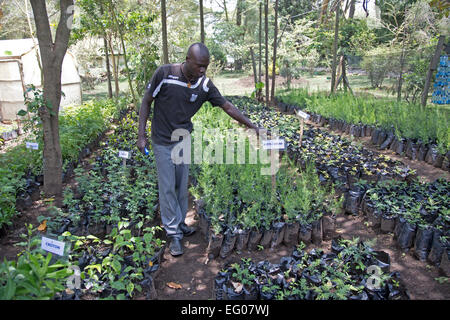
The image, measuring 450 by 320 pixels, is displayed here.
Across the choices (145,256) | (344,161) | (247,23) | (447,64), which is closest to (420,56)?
(447,64)

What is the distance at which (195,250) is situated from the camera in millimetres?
2893

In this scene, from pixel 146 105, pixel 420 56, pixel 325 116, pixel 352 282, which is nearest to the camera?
pixel 352 282

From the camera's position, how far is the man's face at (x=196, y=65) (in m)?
2.34

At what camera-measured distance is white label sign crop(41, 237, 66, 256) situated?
188 cm

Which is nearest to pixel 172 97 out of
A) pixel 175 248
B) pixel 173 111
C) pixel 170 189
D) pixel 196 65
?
pixel 173 111

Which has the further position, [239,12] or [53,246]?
[239,12]

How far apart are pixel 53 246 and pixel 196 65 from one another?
155cm

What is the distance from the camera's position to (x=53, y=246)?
1.91 m

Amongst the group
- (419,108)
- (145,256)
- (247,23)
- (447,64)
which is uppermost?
(247,23)

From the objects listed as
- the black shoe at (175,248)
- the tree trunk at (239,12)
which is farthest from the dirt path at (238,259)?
the tree trunk at (239,12)

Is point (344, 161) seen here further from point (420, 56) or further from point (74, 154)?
point (420, 56)

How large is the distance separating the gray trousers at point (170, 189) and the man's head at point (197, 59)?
25.7 inches

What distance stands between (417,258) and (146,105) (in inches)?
105

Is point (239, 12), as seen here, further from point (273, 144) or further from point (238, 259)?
point (238, 259)
